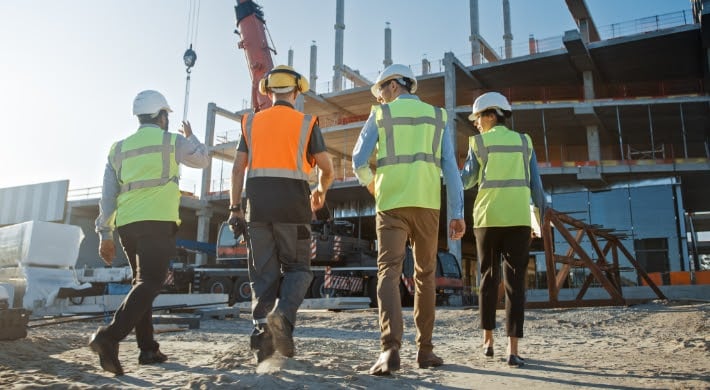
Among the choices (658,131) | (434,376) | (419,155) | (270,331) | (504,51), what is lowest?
(434,376)

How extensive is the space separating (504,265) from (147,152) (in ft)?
7.59

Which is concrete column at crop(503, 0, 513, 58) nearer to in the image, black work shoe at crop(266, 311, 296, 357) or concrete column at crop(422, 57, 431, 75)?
concrete column at crop(422, 57, 431, 75)

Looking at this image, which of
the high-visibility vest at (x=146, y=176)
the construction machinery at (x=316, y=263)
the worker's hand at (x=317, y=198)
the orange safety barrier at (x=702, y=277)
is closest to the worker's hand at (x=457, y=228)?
the worker's hand at (x=317, y=198)

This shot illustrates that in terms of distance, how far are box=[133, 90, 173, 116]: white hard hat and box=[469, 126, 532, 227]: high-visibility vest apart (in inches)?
80.6

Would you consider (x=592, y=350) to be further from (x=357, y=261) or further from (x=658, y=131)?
(x=658, y=131)

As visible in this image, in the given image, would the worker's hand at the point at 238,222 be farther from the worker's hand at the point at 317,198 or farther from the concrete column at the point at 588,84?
the concrete column at the point at 588,84

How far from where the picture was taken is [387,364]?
102 inches

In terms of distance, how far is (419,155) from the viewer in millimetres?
3072

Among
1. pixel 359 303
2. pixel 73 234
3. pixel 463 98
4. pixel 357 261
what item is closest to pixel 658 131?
pixel 463 98

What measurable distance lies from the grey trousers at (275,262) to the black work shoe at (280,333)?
0.42ft

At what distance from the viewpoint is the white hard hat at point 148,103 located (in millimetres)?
3404

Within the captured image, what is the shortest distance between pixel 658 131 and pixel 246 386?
96.0 feet

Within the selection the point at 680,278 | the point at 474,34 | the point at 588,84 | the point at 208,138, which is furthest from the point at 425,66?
the point at 680,278

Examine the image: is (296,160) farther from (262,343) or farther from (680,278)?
(680,278)
